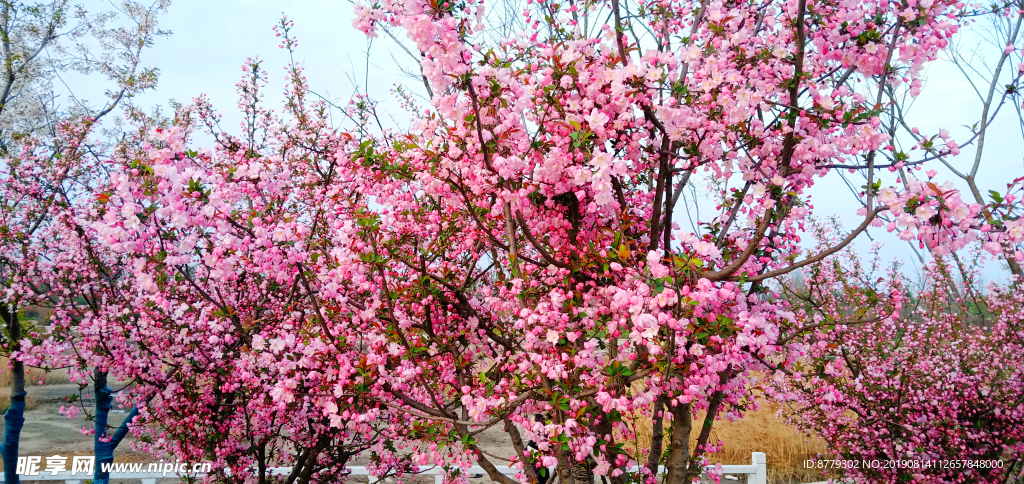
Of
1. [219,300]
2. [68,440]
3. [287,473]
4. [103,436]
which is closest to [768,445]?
[287,473]

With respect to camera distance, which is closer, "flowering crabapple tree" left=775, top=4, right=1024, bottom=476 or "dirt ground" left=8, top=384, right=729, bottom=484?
"flowering crabapple tree" left=775, top=4, right=1024, bottom=476

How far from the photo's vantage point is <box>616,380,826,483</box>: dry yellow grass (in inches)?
356

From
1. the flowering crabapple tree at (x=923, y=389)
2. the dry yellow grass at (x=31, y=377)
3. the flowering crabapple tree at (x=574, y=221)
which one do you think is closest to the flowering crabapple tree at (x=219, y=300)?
the flowering crabapple tree at (x=574, y=221)

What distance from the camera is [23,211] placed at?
6.21m

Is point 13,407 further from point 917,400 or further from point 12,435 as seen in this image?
point 917,400

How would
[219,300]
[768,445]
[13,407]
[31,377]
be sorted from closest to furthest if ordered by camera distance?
[219,300] < [13,407] < [768,445] < [31,377]

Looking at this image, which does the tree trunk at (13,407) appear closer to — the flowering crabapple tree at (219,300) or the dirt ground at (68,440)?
the flowering crabapple tree at (219,300)

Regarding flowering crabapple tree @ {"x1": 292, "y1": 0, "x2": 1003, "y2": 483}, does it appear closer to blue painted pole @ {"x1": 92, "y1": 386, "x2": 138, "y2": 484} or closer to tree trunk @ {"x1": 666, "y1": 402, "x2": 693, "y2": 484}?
tree trunk @ {"x1": 666, "y1": 402, "x2": 693, "y2": 484}

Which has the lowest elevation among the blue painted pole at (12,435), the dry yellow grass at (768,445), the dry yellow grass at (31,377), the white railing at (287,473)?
the dry yellow grass at (768,445)

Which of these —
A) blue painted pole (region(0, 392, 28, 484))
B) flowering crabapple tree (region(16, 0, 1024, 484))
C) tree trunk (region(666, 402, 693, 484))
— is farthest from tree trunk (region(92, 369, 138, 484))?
tree trunk (region(666, 402, 693, 484))

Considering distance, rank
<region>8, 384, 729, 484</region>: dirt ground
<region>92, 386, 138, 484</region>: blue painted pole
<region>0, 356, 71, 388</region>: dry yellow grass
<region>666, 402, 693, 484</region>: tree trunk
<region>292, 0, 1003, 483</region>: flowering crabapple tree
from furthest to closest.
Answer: <region>0, 356, 71, 388</region>: dry yellow grass, <region>8, 384, 729, 484</region>: dirt ground, <region>92, 386, 138, 484</region>: blue painted pole, <region>666, 402, 693, 484</region>: tree trunk, <region>292, 0, 1003, 483</region>: flowering crabapple tree

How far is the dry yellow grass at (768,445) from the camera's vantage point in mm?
9042

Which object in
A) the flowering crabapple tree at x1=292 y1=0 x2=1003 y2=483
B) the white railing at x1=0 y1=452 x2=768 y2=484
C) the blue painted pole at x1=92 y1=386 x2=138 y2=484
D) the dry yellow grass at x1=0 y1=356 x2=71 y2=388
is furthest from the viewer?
the dry yellow grass at x1=0 y1=356 x2=71 y2=388

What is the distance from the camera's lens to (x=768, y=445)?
32.4 ft
